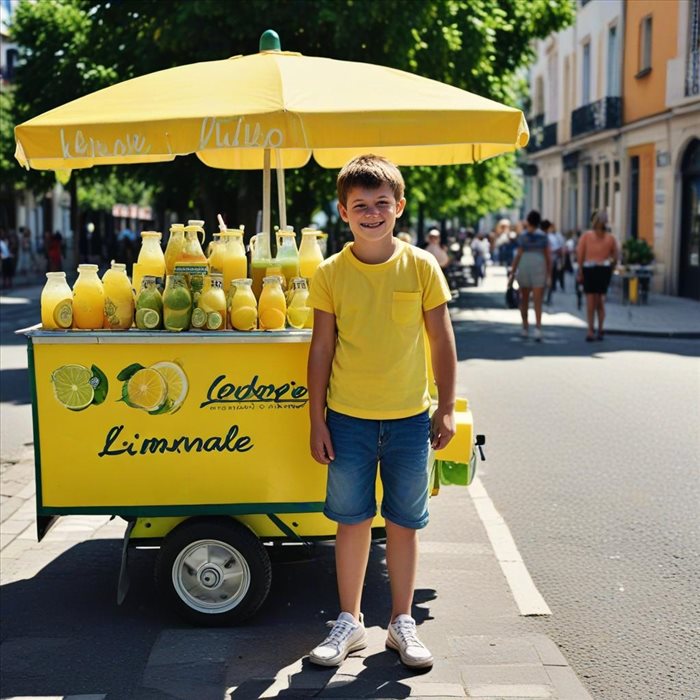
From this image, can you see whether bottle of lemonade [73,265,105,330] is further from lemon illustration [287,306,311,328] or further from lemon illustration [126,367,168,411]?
lemon illustration [287,306,311,328]

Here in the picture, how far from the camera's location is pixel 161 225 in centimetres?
3503

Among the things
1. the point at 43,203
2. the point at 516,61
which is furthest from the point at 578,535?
the point at 43,203

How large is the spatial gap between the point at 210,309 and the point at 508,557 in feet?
7.40

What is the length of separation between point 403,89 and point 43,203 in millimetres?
54123

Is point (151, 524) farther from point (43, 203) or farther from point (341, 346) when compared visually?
point (43, 203)

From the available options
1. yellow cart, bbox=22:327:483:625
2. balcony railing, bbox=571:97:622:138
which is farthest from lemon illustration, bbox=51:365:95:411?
balcony railing, bbox=571:97:622:138

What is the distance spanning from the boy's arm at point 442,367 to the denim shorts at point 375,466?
6cm

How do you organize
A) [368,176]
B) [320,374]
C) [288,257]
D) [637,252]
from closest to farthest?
[368,176] → [320,374] → [288,257] → [637,252]

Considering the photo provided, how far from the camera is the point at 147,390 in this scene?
457 centimetres

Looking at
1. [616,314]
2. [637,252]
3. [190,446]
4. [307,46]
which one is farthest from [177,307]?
[637,252]

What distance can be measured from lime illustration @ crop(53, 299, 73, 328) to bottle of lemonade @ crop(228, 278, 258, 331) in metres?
0.71

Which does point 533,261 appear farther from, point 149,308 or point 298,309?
point 149,308

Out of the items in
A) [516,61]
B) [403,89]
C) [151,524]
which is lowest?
[151,524]

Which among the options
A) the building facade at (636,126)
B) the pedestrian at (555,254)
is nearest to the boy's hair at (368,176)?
the pedestrian at (555,254)
